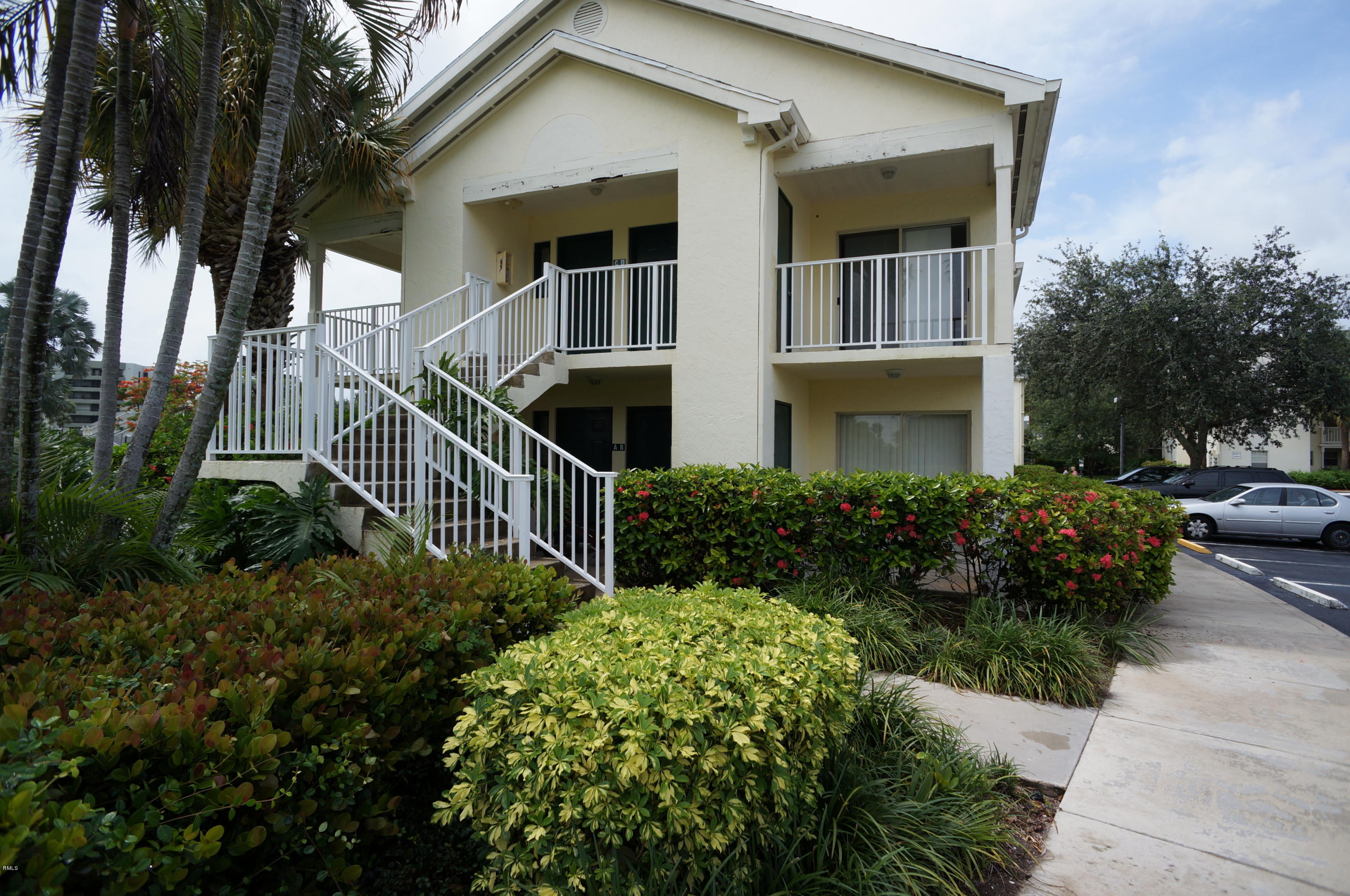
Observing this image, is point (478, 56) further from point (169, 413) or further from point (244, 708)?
point (244, 708)

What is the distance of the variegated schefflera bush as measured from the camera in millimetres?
2154

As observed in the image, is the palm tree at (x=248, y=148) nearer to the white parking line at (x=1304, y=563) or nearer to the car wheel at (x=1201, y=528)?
the white parking line at (x=1304, y=563)

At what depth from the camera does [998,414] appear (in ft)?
27.8

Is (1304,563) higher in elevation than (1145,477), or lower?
lower

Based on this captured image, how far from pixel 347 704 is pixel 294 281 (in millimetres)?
10893

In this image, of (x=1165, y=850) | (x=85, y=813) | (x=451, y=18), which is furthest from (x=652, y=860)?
(x=451, y=18)

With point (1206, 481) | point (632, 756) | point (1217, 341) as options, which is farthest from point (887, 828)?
point (1217, 341)

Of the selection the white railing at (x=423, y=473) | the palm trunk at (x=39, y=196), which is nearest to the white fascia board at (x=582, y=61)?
the white railing at (x=423, y=473)

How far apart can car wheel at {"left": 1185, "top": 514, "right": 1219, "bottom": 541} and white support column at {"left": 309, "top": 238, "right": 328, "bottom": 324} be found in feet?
61.7

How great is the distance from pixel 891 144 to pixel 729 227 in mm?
2439

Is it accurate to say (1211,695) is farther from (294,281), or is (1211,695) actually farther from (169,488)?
(294,281)

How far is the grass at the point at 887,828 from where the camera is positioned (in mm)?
2480

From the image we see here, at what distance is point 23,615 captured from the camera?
2750 millimetres

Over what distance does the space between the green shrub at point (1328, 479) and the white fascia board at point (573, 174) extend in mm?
25900
